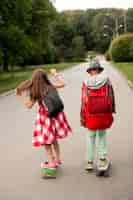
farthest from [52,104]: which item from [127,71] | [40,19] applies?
[40,19]

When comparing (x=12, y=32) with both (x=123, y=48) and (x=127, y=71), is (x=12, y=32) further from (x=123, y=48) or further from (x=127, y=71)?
(x=123, y=48)

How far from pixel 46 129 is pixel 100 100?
0.84 m

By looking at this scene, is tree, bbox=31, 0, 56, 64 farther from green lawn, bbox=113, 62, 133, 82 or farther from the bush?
the bush

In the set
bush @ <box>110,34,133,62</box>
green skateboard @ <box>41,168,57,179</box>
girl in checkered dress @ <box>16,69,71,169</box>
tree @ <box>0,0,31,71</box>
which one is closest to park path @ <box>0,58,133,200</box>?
green skateboard @ <box>41,168,57,179</box>

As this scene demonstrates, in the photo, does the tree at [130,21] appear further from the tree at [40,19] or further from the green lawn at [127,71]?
the tree at [40,19]

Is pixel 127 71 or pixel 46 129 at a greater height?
pixel 46 129

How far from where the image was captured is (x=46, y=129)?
714 centimetres

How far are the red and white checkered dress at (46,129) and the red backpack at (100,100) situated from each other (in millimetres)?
480

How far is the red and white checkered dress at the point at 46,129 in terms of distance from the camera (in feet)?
23.4

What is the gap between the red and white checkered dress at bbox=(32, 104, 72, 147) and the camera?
714cm

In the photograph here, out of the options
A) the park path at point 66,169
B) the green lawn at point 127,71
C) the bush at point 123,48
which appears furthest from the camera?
the bush at point 123,48

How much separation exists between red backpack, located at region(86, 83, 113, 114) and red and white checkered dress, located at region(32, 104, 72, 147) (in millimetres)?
480

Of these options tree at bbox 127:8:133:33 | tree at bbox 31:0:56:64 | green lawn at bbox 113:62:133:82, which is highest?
tree at bbox 31:0:56:64

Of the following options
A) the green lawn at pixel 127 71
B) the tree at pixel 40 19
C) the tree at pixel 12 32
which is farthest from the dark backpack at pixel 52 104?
the tree at pixel 40 19
